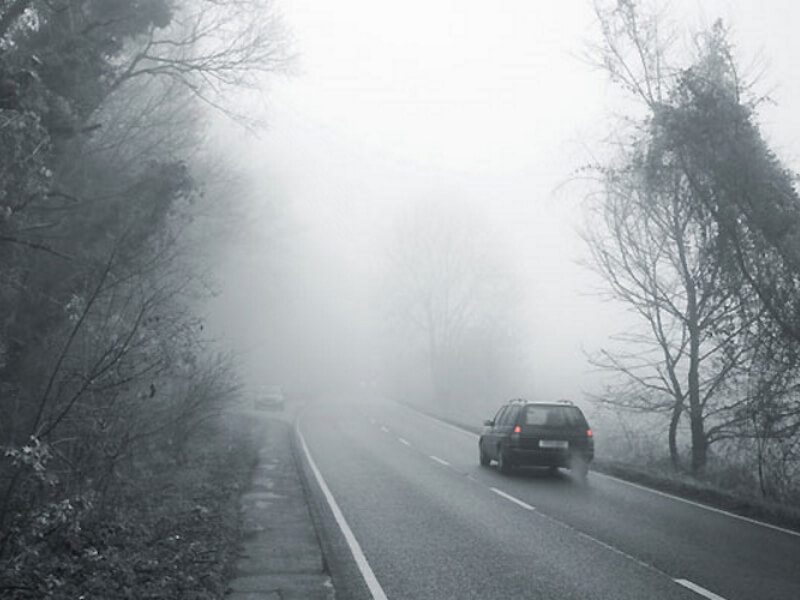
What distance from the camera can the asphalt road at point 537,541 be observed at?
7562 millimetres

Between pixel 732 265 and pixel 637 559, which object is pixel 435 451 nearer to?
pixel 732 265

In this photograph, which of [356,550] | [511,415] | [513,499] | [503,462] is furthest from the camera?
[511,415]

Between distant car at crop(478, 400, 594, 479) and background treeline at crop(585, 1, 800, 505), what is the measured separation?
2.31m

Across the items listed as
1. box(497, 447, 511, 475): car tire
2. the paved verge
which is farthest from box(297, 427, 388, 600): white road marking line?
box(497, 447, 511, 475): car tire

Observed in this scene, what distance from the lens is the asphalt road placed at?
7562 millimetres

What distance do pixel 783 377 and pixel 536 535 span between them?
5.10 metres

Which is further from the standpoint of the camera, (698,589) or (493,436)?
(493,436)

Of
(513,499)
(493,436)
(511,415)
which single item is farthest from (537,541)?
(493,436)

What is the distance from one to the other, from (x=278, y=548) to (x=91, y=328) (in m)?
4.05

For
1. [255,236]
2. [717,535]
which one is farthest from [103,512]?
[255,236]

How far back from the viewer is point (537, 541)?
9.77 metres

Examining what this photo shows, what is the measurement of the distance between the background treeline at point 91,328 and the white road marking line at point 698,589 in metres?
4.44

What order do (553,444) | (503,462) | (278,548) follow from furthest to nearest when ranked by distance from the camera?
(503,462) → (553,444) → (278,548)

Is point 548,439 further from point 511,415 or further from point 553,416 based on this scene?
point 511,415
